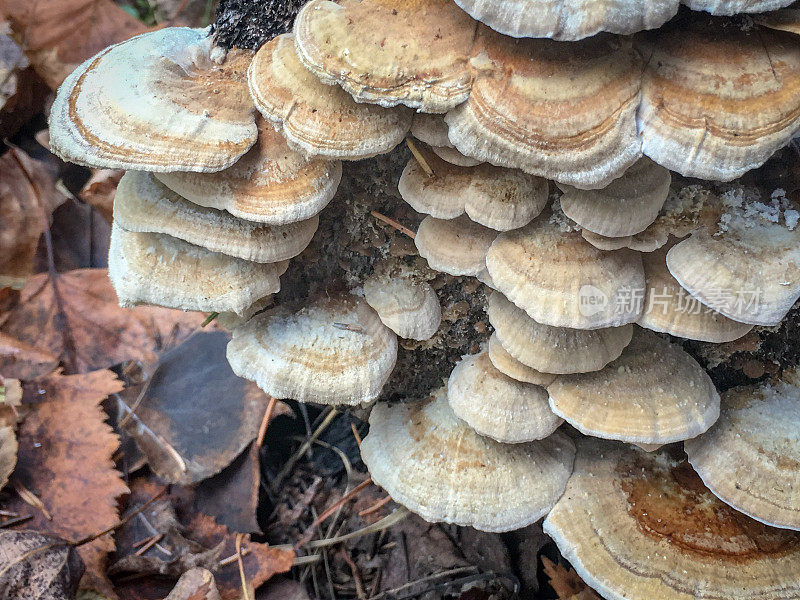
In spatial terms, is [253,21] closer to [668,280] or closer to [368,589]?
[668,280]

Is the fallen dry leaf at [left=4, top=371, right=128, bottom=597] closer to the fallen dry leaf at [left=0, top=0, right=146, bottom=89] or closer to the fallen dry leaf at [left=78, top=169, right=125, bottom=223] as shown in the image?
the fallen dry leaf at [left=78, top=169, right=125, bottom=223]

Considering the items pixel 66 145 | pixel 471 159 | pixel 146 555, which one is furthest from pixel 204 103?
Result: pixel 146 555

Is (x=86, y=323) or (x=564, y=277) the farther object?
(x=86, y=323)

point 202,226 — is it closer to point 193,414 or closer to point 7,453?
point 193,414

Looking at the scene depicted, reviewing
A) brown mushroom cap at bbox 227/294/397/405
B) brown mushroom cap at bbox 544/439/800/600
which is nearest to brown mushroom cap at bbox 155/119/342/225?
brown mushroom cap at bbox 227/294/397/405

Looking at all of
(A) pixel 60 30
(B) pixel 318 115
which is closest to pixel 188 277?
(B) pixel 318 115
